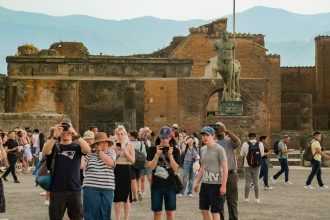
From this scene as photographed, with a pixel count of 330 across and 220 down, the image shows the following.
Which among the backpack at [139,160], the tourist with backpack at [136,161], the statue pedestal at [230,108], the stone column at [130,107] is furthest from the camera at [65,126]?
the stone column at [130,107]

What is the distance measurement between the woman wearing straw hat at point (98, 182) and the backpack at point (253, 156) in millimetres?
7327

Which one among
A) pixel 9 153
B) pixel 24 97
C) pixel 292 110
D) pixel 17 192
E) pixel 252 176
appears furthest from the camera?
pixel 292 110

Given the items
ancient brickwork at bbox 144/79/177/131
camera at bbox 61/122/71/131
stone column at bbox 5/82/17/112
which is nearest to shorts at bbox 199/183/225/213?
camera at bbox 61/122/71/131

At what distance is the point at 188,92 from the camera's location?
163 feet

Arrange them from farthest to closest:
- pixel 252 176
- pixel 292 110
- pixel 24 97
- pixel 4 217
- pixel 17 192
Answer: pixel 292 110 < pixel 24 97 < pixel 17 192 < pixel 252 176 < pixel 4 217

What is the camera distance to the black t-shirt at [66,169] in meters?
10.6

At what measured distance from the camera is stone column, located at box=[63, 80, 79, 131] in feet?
155

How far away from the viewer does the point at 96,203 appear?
11281 millimetres

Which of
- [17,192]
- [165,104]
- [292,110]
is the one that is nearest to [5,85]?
[165,104]

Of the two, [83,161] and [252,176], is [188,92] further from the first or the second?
[83,161]

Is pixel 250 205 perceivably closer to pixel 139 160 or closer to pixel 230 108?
pixel 139 160

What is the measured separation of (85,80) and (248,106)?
379 inches

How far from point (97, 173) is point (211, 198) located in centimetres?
167

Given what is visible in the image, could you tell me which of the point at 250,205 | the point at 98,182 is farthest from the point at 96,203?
the point at 250,205
